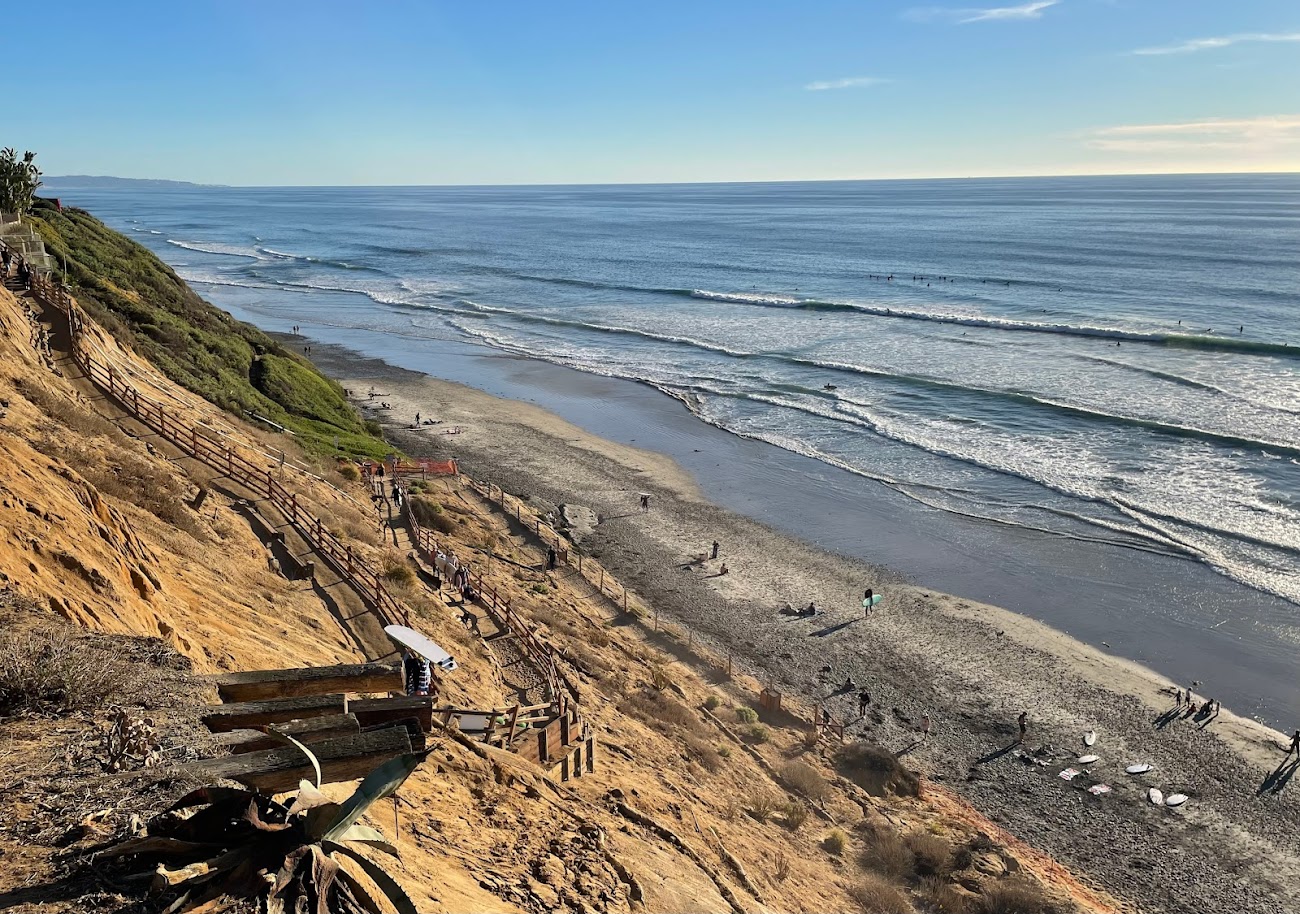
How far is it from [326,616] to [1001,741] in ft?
52.9

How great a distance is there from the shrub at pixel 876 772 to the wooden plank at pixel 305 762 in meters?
15.8

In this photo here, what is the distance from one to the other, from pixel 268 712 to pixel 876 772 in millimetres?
16322

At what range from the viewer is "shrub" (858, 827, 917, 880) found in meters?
15.8

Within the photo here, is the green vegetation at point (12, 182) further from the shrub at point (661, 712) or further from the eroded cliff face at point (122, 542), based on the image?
the shrub at point (661, 712)

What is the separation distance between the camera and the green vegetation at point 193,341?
31.4 metres

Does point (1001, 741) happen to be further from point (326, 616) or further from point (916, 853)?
point (326, 616)

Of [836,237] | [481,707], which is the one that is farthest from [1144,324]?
[836,237]

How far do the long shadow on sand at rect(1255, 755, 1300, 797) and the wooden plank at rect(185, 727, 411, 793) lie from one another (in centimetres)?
2168

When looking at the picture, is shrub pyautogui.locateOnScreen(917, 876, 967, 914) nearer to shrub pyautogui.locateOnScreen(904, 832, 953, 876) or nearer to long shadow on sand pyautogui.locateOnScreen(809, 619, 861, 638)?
shrub pyautogui.locateOnScreen(904, 832, 953, 876)

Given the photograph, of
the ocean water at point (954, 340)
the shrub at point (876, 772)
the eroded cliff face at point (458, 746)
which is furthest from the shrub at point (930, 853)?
the ocean water at point (954, 340)

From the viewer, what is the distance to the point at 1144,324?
6931 centimetres

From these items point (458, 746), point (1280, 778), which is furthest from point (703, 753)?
point (1280, 778)

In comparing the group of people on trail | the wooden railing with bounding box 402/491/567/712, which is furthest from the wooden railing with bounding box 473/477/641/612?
the group of people on trail

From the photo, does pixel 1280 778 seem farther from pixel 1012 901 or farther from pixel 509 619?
pixel 509 619
